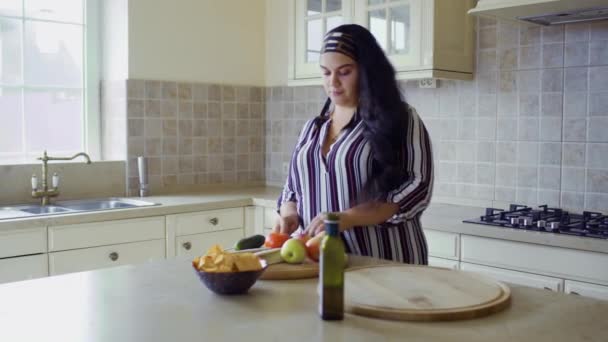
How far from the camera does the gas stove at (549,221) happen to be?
2572 mm

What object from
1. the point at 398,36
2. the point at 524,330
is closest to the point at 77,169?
the point at 398,36

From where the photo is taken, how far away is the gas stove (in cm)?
257

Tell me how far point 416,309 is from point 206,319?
0.42 metres

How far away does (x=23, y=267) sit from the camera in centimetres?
284

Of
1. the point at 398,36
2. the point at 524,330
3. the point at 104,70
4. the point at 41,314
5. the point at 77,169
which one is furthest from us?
the point at 104,70

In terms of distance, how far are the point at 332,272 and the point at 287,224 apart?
32.6 inches

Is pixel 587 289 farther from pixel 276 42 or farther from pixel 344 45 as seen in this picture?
pixel 276 42

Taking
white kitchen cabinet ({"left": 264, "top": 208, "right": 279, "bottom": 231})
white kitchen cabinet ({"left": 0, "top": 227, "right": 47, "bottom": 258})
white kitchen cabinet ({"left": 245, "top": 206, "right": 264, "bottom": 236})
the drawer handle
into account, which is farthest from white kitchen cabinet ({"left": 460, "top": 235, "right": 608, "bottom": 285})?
white kitchen cabinet ({"left": 0, "top": 227, "right": 47, "bottom": 258})

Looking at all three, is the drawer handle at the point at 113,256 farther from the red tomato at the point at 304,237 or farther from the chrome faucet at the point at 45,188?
the red tomato at the point at 304,237

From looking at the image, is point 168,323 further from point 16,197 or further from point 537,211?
point 16,197

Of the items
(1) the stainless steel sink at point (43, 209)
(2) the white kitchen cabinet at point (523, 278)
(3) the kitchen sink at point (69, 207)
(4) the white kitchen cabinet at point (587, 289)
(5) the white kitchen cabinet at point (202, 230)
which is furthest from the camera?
(5) the white kitchen cabinet at point (202, 230)

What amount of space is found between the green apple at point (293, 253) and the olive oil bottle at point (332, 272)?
41 centimetres

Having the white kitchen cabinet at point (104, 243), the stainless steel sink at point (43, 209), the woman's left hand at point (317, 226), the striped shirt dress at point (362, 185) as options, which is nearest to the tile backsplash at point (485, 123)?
the stainless steel sink at point (43, 209)

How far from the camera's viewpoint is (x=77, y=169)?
362cm
